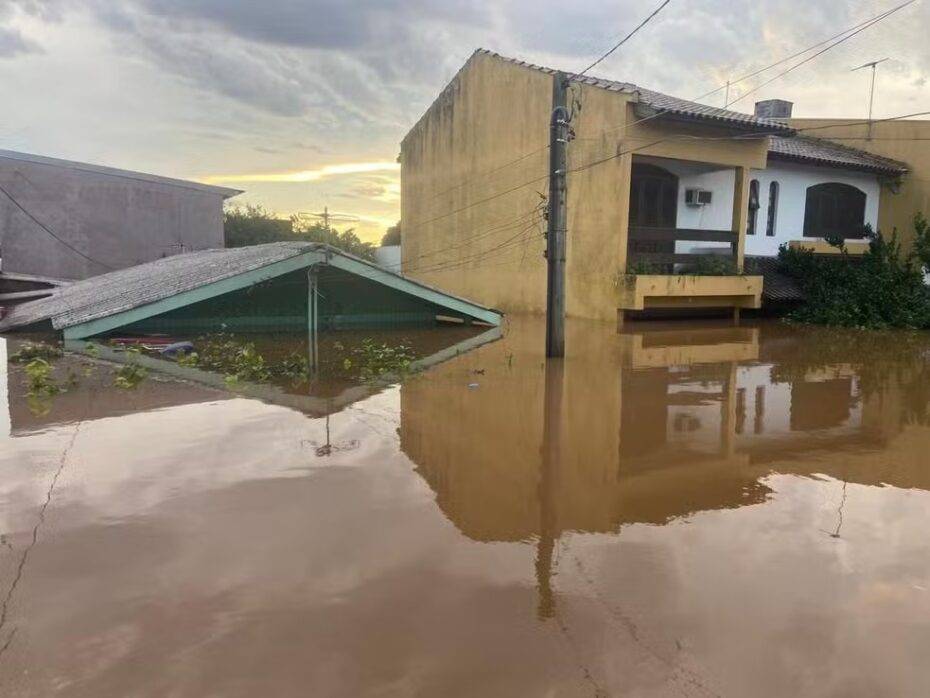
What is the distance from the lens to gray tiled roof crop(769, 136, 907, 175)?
2103 cm

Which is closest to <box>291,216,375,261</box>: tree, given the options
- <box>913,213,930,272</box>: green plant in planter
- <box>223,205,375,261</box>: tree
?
<box>223,205,375,261</box>: tree

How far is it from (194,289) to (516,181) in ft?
37.0

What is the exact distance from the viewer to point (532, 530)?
500cm

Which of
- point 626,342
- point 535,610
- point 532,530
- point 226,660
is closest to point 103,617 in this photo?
point 226,660

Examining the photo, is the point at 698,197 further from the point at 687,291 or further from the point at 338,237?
the point at 338,237

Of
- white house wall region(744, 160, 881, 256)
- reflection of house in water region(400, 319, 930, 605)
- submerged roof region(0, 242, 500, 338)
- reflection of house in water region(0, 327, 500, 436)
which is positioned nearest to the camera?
reflection of house in water region(400, 319, 930, 605)

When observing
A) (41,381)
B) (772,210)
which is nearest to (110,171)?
(41,381)

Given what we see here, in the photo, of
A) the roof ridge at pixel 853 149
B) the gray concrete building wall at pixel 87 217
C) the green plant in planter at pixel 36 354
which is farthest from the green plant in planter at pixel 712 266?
the gray concrete building wall at pixel 87 217

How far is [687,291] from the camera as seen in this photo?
18062mm

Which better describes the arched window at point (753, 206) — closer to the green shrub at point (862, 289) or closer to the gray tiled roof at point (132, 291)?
the green shrub at point (862, 289)

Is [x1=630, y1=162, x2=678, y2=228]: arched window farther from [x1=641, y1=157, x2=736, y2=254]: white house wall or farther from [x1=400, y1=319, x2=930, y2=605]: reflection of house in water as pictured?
[x1=400, y1=319, x2=930, y2=605]: reflection of house in water

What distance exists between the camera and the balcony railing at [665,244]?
17969mm

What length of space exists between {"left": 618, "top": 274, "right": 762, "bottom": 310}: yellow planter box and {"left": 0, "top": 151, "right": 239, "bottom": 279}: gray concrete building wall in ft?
59.7

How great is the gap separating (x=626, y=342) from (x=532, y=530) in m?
10.6
